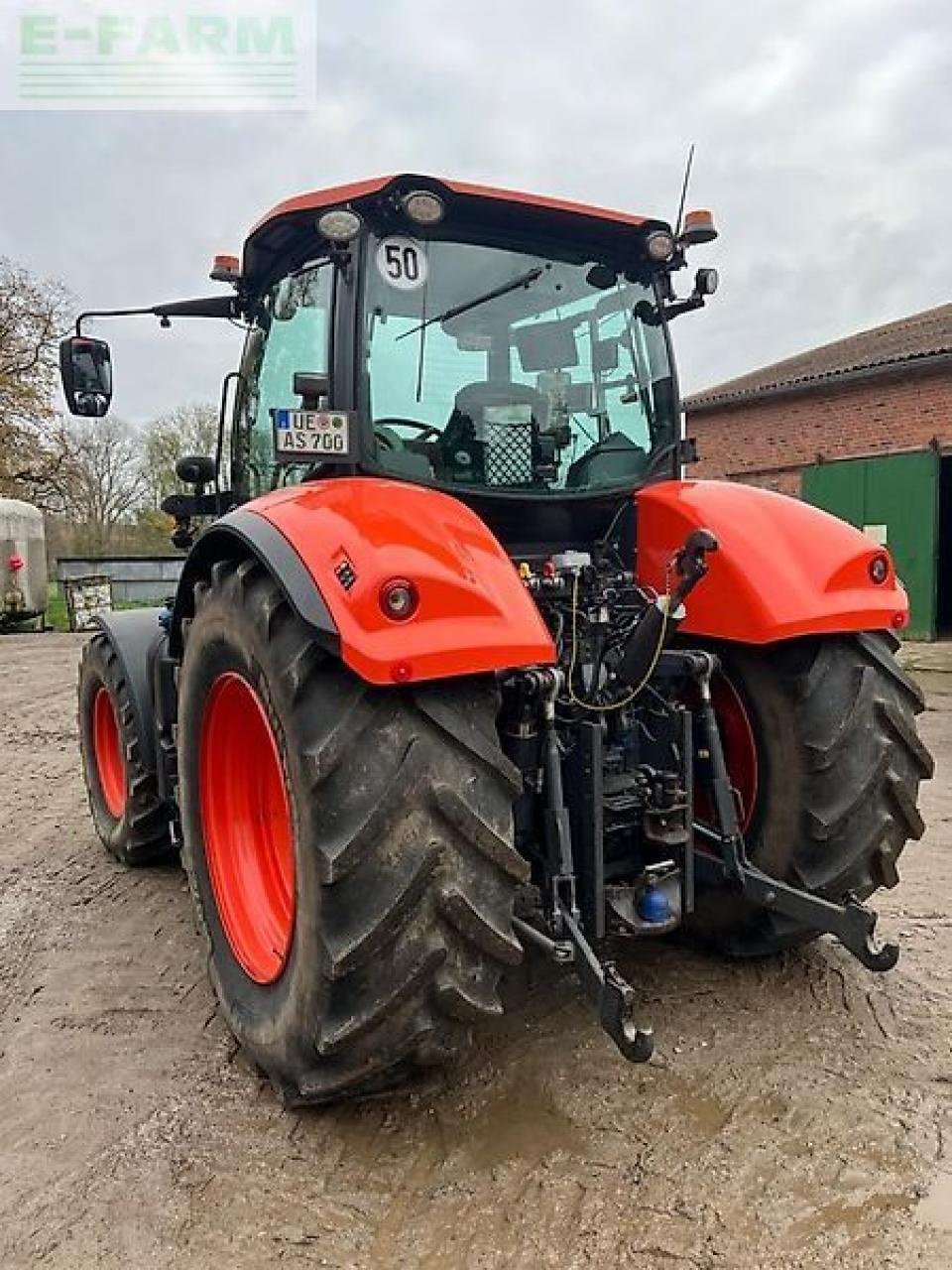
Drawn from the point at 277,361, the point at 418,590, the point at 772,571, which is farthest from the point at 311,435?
the point at 772,571

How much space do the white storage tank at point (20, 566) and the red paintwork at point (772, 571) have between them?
1671 cm

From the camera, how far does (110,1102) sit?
2.55 meters

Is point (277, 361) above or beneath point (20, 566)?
above

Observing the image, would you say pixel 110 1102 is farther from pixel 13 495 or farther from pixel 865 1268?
pixel 13 495

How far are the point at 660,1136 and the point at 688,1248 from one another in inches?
14.1

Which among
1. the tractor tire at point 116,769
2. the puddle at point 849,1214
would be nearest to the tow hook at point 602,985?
the puddle at point 849,1214

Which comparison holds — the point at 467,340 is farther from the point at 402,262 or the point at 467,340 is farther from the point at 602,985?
the point at 602,985

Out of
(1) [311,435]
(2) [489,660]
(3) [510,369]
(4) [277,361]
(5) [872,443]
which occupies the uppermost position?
(5) [872,443]

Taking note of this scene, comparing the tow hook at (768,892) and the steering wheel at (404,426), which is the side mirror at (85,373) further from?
the tow hook at (768,892)

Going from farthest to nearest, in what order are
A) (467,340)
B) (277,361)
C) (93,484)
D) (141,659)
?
(93,484), (141,659), (277,361), (467,340)

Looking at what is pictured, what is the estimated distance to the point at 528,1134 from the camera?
7.64 feet

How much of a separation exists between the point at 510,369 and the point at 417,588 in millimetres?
1127

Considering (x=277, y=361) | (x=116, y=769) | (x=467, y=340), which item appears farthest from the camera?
(x=116, y=769)

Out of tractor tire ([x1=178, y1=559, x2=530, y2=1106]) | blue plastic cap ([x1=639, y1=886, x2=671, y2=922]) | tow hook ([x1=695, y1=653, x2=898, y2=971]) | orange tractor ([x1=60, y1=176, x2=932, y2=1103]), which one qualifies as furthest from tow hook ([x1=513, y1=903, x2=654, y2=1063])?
tow hook ([x1=695, y1=653, x2=898, y2=971])
